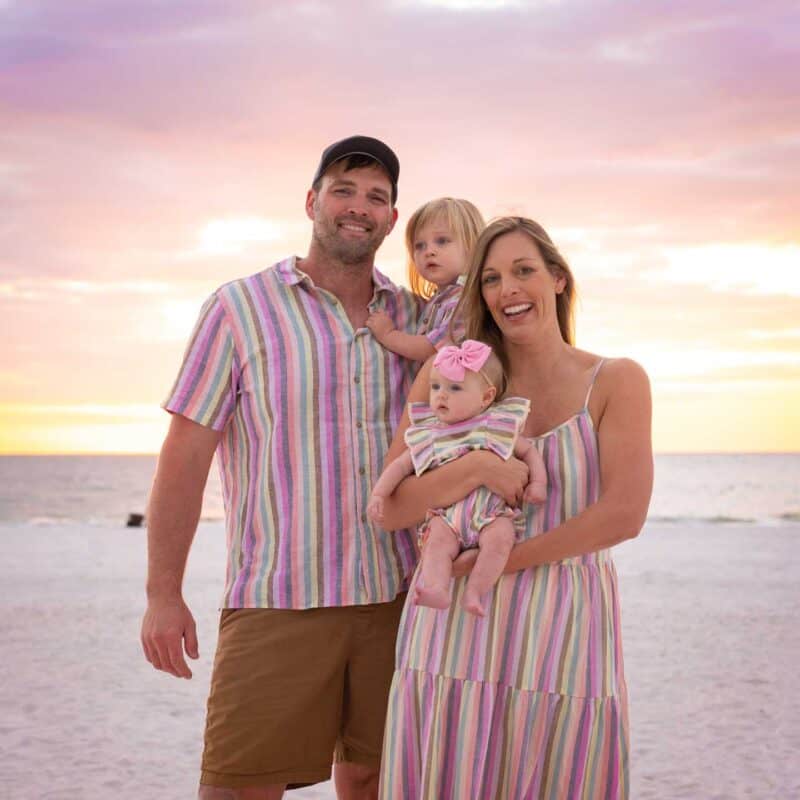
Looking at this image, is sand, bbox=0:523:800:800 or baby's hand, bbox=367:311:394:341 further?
sand, bbox=0:523:800:800

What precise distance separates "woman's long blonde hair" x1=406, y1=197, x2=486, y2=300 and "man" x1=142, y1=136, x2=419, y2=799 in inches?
19.9

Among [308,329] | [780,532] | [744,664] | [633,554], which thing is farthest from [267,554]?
[780,532]

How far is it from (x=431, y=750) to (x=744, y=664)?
28.5 feet

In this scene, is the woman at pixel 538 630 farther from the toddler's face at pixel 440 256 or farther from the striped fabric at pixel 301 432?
the toddler's face at pixel 440 256

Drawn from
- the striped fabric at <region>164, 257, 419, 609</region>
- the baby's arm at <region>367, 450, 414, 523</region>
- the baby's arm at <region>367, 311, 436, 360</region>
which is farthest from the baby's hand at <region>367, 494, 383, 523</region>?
the baby's arm at <region>367, 311, 436, 360</region>

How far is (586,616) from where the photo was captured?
3.04 m

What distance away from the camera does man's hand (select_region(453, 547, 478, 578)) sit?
2.98m

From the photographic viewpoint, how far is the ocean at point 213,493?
50.2m

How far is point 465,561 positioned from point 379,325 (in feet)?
3.18

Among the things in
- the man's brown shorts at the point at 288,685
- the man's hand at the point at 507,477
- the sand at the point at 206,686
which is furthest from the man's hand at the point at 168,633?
the sand at the point at 206,686

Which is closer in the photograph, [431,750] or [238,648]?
[431,750]

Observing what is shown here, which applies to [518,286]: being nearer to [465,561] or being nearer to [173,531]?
[465,561]

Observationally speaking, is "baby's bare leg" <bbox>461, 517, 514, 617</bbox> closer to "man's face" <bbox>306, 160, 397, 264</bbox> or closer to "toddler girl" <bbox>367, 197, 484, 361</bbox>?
"toddler girl" <bbox>367, 197, 484, 361</bbox>

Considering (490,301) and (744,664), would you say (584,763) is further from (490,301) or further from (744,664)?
(744,664)
